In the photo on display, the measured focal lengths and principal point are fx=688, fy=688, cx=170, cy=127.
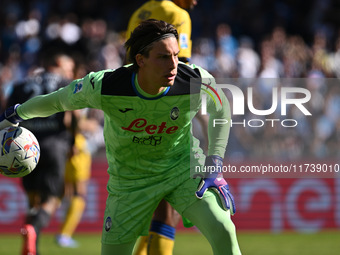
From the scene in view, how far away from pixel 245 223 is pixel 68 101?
7979 mm

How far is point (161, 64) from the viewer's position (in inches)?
198

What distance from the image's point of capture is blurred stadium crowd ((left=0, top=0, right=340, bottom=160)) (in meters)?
12.8

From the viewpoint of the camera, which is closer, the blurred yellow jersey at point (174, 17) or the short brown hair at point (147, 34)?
the short brown hair at point (147, 34)

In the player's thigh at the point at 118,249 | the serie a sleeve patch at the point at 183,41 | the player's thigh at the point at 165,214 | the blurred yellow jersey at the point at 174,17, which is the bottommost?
the player's thigh at the point at 118,249

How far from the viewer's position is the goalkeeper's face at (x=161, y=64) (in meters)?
4.99

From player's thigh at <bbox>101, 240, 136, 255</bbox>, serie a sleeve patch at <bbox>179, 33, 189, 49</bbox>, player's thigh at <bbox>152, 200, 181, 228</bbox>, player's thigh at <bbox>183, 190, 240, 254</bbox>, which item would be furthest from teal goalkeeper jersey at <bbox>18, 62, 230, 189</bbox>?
serie a sleeve patch at <bbox>179, 33, 189, 49</bbox>

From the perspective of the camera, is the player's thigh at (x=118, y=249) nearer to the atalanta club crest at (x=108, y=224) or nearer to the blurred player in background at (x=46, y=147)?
the atalanta club crest at (x=108, y=224)

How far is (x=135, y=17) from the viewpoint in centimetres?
679

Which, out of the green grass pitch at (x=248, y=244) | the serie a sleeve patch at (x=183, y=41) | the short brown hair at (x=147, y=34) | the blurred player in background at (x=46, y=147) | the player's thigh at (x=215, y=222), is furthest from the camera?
the green grass pitch at (x=248, y=244)

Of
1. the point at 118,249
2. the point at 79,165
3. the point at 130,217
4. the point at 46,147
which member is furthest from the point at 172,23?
the point at 79,165

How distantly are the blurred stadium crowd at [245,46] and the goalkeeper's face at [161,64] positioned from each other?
6.29m

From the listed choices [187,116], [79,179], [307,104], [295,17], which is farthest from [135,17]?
[295,17]

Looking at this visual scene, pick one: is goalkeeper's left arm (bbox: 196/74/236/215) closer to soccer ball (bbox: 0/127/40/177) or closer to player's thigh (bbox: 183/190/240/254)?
player's thigh (bbox: 183/190/240/254)

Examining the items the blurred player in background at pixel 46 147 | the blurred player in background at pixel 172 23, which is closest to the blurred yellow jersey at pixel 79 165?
the blurred player in background at pixel 46 147
